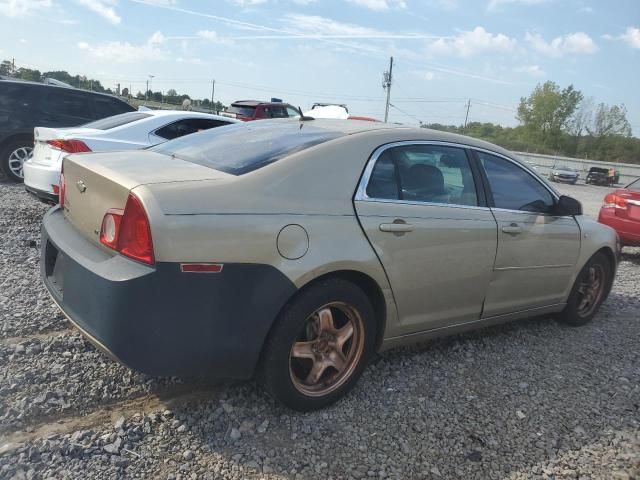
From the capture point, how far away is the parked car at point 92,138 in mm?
6098

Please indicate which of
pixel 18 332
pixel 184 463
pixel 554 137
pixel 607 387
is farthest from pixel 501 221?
pixel 554 137

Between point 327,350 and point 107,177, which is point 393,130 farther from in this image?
point 107,177

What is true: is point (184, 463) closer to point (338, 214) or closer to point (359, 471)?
point (359, 471)

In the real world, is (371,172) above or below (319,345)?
above

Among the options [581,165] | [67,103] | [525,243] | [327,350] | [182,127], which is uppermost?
[581,165]

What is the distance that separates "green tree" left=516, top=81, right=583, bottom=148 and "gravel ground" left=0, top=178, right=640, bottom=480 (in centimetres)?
8285

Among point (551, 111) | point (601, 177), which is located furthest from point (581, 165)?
point (551, 111)

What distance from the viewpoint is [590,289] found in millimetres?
4781

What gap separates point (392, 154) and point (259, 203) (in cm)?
101

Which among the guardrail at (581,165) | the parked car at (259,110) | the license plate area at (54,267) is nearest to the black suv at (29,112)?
the parked car at (259,110)

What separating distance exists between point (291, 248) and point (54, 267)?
135cm

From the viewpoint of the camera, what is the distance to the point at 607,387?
3.58m

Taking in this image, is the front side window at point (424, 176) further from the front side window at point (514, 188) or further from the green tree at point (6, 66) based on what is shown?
the green tree at point (6, 66)

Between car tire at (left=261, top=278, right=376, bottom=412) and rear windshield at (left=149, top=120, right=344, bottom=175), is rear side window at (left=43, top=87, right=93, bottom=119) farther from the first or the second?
car tire at (left=261, top=278, right=376, bottom=412)
